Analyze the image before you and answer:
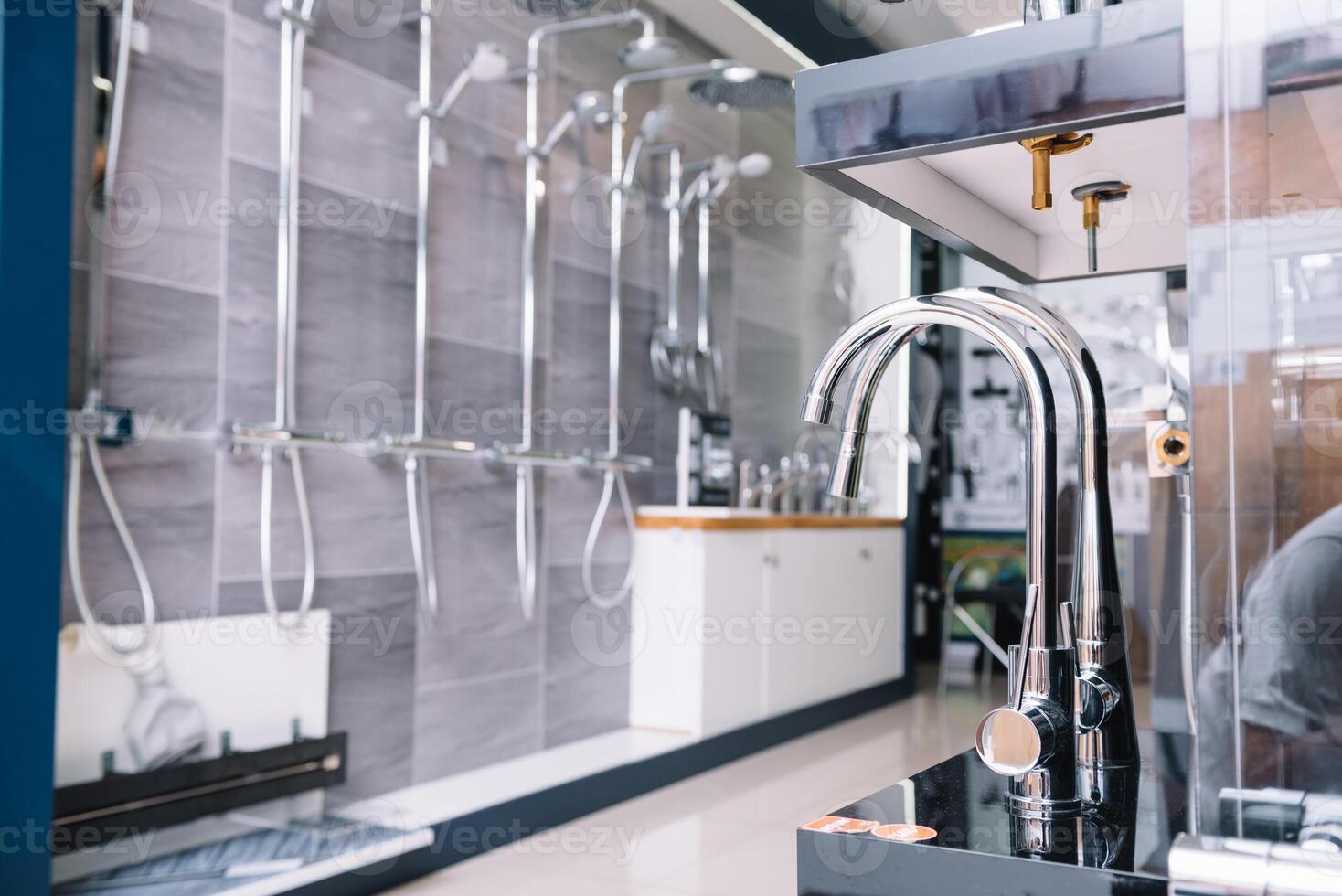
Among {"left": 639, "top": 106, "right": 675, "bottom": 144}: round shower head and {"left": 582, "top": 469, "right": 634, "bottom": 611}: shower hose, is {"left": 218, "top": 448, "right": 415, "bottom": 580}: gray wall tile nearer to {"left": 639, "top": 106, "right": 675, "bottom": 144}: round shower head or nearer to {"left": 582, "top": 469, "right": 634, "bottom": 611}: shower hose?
{"left": 582, "top": 469, "right": 634, "bottom": 611}: shower hose

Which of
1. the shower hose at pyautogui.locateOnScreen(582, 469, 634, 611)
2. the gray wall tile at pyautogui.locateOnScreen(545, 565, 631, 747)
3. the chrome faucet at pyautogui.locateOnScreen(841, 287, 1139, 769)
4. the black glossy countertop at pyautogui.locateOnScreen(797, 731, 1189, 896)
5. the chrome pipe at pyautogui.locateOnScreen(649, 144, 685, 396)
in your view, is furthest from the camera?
the chrome pipe at pyautogui.locateOnScreen(649, 144, 685, 396)

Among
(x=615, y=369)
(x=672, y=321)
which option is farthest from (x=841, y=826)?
(x=672, y=321)

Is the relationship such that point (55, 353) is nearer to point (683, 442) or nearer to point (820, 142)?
point (820, 142)

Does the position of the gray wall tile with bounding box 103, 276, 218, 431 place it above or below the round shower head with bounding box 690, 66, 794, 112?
below

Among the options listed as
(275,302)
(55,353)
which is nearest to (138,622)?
(55,353)

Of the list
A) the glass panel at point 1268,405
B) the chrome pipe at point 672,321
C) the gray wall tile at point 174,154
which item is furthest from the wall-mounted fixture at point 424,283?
the glass panel at point 1268,405

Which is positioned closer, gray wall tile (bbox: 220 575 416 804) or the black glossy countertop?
the black glossy countertop

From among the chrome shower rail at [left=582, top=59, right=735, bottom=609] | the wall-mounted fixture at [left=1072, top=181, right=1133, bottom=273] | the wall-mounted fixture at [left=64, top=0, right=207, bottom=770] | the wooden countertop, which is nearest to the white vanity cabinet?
the wooden countertop

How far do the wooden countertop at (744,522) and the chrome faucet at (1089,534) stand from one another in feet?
10.1

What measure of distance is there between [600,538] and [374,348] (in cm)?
121

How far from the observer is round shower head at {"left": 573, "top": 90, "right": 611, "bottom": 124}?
Result: 3465mm

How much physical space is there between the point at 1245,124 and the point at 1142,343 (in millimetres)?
5645

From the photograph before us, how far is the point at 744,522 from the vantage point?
4.09 m

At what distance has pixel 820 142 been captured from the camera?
0.71 meters
